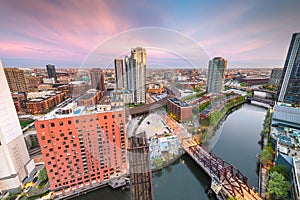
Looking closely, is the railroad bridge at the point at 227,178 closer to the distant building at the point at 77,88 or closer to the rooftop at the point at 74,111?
the rooftop at the point at 74,111

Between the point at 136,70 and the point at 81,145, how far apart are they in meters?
2.47

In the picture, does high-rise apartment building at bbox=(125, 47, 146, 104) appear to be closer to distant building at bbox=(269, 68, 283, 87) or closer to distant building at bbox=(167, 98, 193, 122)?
distant building at bbox=(167, 98, 193, 122)

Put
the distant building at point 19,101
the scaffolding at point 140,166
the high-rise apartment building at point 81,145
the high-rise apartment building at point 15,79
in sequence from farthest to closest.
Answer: the high-rise apartment building at point 15,79 → the distant building at point 19,101 → the high-rise apartment building at point 81,145 → the scaffolding at point 140,166

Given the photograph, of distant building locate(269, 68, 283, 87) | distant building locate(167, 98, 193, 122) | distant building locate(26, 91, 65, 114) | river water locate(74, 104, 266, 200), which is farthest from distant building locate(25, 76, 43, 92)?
distant building locate(269, 68, 283, 87)

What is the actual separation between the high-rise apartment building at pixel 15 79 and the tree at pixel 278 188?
13.8 metres

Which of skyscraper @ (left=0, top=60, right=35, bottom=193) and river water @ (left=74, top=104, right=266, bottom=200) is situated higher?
skyscraper @ (left=0, top=60, right=35, bottom=193)

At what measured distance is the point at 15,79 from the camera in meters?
8.20

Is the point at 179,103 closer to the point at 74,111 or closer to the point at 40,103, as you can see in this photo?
the point at 74,111

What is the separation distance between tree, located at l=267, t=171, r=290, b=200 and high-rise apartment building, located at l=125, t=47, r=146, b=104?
171 inches

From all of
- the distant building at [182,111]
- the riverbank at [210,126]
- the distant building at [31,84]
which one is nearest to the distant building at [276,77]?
the riverbank at [210,126]

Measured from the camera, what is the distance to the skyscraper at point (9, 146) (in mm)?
3129

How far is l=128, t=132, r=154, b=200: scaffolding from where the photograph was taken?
1634 mm

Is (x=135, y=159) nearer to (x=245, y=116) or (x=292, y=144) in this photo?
(x=292, y=144)

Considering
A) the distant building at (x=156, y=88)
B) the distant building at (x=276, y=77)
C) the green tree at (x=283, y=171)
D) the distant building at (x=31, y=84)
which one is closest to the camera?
the green tree at (x=283, y=171)
